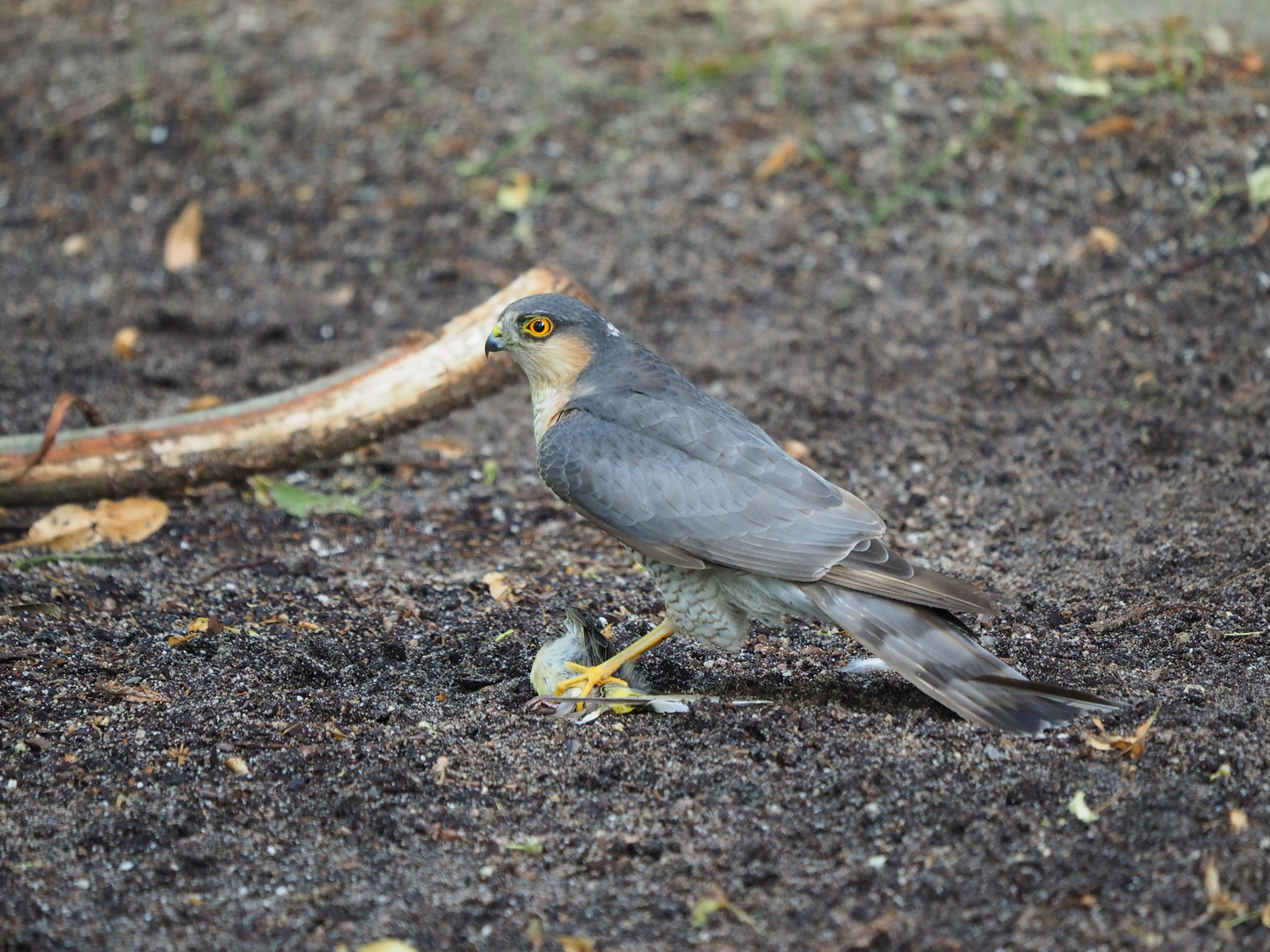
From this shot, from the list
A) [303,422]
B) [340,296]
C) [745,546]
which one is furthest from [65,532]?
[745,546]

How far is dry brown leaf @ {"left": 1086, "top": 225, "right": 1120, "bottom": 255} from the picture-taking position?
620cm

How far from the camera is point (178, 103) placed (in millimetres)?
7945

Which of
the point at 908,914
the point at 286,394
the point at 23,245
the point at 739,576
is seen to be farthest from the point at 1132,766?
the point at 23,245

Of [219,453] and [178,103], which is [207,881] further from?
[178,103]

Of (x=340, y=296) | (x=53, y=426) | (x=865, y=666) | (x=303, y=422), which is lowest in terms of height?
(x=340, y=296)

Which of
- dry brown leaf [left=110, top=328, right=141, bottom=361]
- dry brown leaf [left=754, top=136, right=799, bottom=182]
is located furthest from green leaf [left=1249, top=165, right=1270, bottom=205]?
dry brown leaf [left=110, top=328, right=141, bottom=361]

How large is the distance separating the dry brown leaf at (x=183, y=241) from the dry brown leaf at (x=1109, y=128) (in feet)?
17.1

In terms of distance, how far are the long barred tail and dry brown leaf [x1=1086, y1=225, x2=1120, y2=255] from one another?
3.56 metres

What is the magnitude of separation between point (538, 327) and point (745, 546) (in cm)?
113

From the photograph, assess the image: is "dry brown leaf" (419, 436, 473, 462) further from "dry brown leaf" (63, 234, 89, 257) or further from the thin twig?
"dry brown leaf" (63, 234, 89, 257)

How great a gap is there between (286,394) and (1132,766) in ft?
11.9

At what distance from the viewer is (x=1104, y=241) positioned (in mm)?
6230

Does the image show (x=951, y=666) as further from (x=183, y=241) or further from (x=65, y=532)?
(x=183, y=241)

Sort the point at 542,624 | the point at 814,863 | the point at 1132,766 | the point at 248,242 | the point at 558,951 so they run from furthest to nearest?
the point at 248,242, the point at 542,624, the point at 1132,766, the point at 814,863, the point at 558,951
